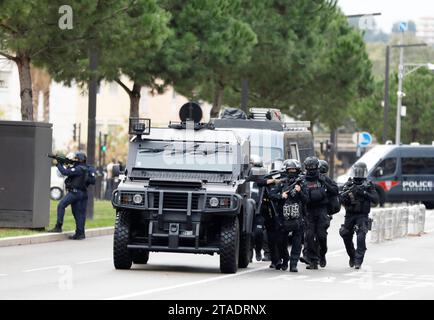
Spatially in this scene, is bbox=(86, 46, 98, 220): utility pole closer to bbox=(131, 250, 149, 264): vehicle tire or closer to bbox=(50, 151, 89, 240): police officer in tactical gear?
bbox=(50, 151, 89, 240): police officer in tactical gear

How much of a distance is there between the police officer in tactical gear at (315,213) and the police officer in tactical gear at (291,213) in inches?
10.5

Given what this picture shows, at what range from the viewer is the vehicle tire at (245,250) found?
64.6 ft

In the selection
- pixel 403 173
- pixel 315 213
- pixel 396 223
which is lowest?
pixel 396 223

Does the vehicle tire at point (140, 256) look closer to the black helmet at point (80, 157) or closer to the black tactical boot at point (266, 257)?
the black tactical boot at point (266, 257)

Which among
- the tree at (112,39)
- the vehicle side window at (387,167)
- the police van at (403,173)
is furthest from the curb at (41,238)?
the vehicle side window at (387,167)

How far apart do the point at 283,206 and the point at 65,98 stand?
60.8m

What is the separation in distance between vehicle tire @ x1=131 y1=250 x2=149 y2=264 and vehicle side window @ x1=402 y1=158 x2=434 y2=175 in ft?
95.5

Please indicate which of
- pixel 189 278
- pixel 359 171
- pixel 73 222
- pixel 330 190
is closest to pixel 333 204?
pixel 330 190

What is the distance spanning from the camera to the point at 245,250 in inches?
787

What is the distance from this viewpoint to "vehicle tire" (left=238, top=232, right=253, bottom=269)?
19.7 m

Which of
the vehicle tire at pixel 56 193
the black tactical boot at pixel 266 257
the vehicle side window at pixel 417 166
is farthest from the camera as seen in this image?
the vehicle tire at pixel 56 193

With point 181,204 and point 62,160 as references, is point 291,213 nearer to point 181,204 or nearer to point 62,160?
point 181,204

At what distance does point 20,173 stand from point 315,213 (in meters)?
8.56
